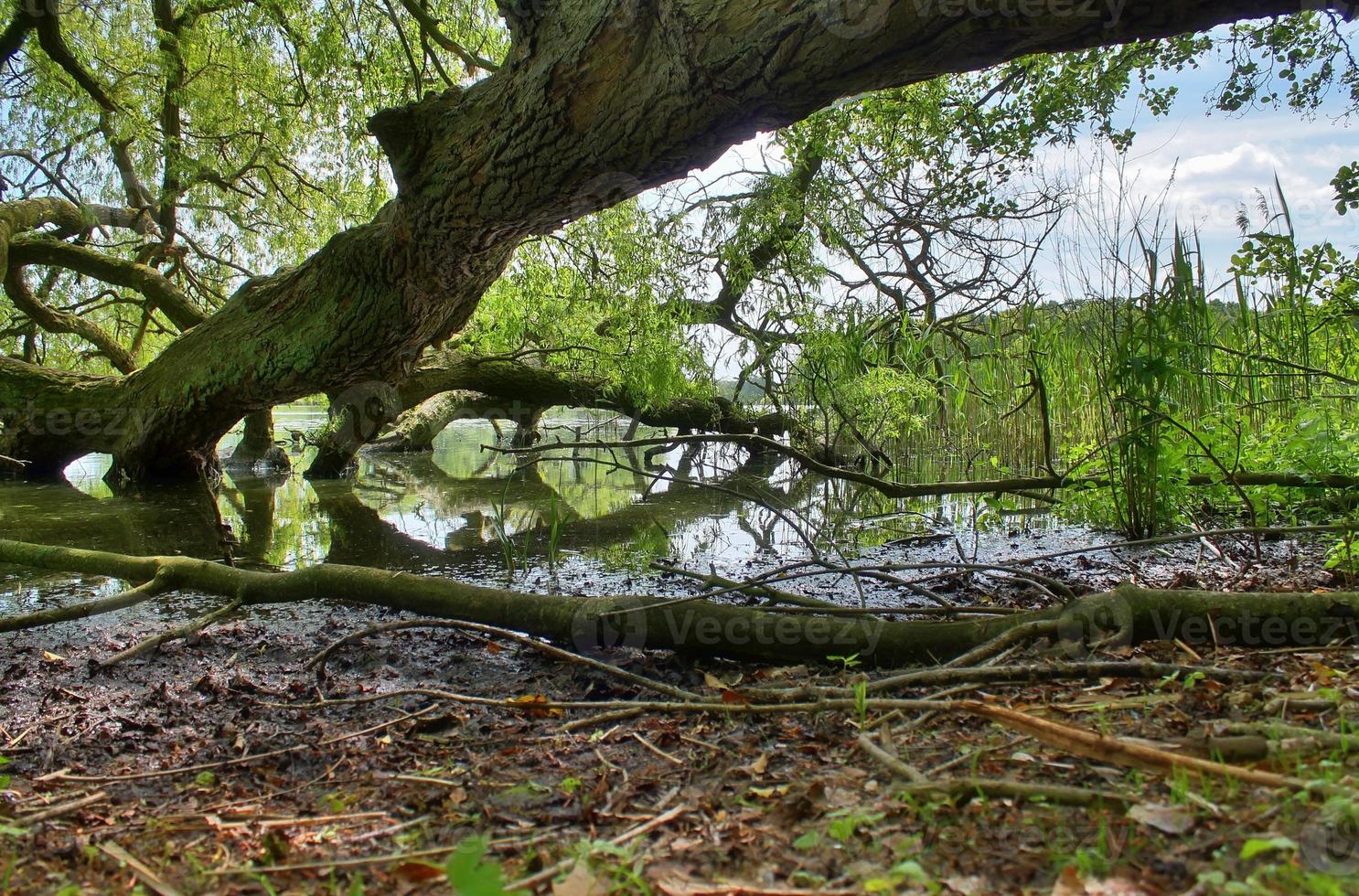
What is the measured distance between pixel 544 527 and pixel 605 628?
9.90 ft

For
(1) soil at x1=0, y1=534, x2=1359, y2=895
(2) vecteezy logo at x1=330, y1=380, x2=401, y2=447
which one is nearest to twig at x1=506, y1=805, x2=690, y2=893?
(1) soil at x1=0, y1=534, x2=1359, y2=895

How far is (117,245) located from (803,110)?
374 inches

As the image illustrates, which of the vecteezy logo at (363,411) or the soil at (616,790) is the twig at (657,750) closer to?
the soil at (616,790)

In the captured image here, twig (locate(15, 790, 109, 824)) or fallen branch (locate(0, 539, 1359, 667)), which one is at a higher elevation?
fallen branch (locate(0, 539, 1359, 667))

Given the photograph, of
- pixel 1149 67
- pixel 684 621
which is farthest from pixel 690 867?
pixel 1149 67

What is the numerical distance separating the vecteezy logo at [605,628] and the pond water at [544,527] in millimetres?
410

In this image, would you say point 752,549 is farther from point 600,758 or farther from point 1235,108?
point 1235,108

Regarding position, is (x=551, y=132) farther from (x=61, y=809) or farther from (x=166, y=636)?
(x=61, y=809)

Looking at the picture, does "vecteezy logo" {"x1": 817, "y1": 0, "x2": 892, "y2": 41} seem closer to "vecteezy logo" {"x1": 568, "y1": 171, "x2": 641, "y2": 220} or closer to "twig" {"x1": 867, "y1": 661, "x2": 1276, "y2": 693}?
"vecteezy logo" {"x1": 568, "y1": 171, "x2": 641, "y2": 220}

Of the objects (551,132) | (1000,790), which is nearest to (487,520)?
(551,132)

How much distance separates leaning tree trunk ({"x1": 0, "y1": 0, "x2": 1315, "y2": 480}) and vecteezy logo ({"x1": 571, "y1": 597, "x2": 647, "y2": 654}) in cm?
196

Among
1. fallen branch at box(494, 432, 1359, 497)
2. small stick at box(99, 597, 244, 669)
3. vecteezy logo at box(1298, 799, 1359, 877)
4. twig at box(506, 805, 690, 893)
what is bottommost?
twig at box(506, 805, 690, 893)

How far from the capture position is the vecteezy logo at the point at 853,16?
2.54 m

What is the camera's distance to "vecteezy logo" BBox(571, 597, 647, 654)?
225 cm
